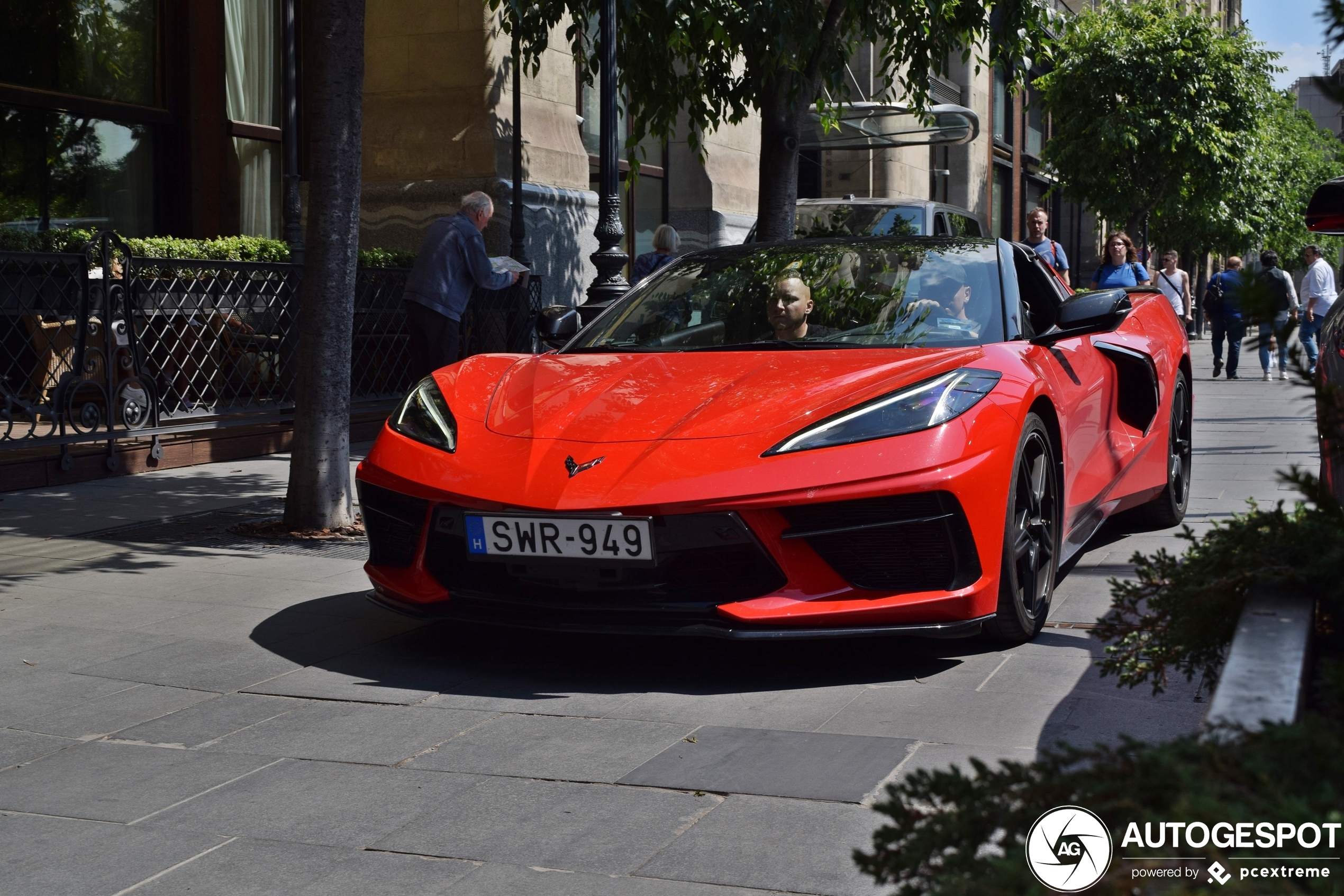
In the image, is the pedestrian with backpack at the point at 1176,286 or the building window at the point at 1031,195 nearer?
the pedestrian with backpack at the point at 1176,286

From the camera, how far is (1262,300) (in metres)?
1.49

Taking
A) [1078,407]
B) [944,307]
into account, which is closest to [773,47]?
[944,307]

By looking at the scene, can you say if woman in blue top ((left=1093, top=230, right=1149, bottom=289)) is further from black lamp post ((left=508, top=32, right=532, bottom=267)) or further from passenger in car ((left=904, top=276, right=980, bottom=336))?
passenger in car ((left=904, top=276, right=980, bottom=336))

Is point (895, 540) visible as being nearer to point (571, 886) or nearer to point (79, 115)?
point (571, 886)

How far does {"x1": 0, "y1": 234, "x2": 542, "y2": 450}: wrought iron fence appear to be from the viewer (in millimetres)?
8406

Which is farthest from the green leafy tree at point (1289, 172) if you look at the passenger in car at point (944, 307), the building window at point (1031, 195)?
the passenger in car at point (944, 307)

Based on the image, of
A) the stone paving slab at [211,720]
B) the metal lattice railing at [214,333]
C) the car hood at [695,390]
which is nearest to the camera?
the stone paving slab at [211,720]

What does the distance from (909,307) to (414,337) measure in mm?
6003

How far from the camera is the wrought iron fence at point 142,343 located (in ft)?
27.6

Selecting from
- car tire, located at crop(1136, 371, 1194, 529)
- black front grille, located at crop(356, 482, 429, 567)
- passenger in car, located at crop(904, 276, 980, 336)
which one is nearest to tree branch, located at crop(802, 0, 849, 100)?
Result: car tire, located at crop(1136, 371, 1194, 529)

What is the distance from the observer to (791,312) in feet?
17.3

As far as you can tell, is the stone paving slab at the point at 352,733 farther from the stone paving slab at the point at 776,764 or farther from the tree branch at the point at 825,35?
the tree branch at the point at 825,35

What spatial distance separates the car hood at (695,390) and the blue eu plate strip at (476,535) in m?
0.34

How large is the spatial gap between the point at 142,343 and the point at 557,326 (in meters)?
4.35
